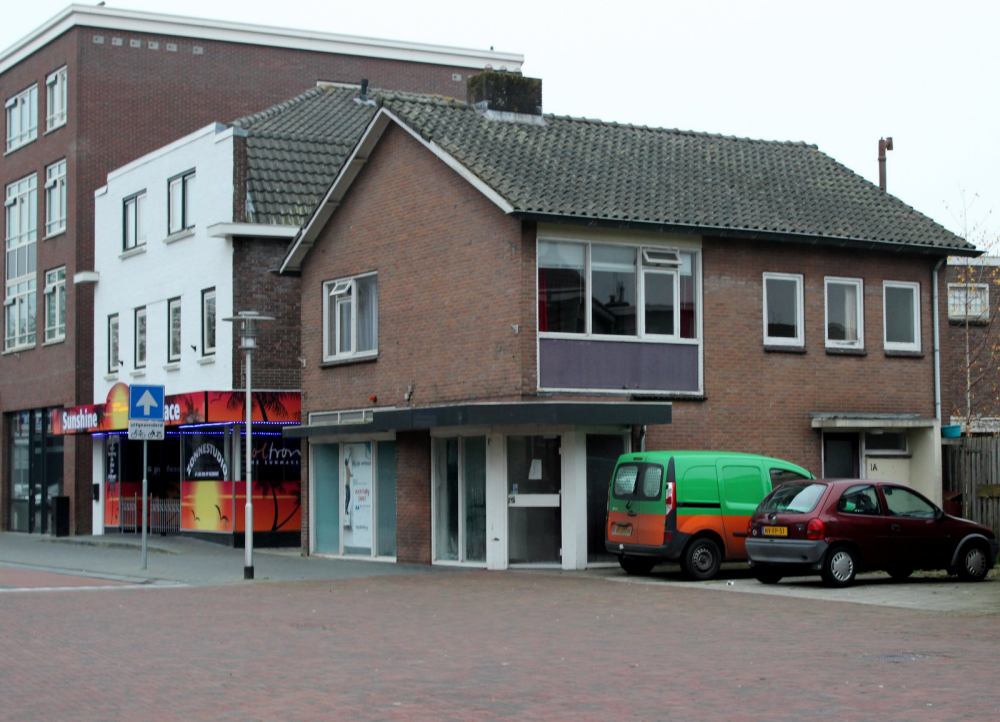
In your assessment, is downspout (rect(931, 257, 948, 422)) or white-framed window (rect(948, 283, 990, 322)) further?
white-framed window (rect(948, 283, 990, 322))

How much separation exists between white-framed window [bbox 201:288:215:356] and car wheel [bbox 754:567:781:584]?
15427mm

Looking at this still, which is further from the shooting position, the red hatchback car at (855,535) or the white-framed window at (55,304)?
the white-framed window at (55,304)

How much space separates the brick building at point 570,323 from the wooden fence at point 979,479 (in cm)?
48

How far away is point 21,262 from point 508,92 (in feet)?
71.7

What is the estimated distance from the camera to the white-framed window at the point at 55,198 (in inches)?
1578

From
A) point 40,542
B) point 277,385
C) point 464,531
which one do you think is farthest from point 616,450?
point 40,542

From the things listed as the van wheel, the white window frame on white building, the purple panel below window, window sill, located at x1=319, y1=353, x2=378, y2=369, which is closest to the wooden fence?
the white window frame on white building

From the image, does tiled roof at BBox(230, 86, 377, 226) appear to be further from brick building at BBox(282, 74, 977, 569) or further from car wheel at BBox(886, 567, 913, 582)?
car wheel at BBox(886, 567, 913, 582)

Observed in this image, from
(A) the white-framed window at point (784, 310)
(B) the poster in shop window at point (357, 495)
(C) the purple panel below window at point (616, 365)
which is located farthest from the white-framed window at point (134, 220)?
(A) the white-framed window at point (784, 310)

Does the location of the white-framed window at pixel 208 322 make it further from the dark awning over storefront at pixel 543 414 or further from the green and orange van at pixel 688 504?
the green and orange van at pixel 688 504

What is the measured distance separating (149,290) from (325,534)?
9.93 metres

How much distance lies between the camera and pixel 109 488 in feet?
122

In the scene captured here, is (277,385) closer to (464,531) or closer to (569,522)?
(464,531)

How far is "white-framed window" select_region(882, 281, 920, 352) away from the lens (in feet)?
84.5
